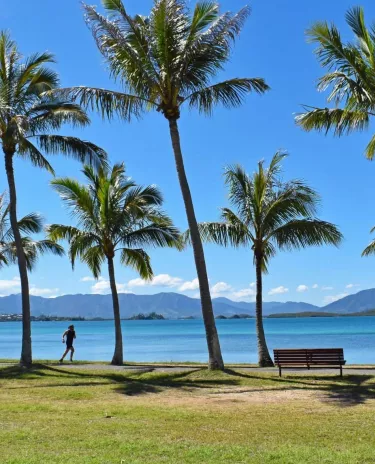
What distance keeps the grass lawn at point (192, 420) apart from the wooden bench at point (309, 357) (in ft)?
1.39

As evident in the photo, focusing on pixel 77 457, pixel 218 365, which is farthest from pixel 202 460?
pixel 218 365

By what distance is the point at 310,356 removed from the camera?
626 inches

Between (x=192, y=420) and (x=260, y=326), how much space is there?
36.1ft

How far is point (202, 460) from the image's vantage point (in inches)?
274

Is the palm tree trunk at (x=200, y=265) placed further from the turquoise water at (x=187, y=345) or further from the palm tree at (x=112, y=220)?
the turquoise water at (x=187, y=345)

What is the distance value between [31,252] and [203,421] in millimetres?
17365

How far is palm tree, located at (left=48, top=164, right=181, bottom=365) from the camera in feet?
71.5

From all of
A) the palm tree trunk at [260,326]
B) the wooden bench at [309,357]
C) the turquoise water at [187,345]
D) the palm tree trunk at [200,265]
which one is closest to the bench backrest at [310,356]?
the wooden bench at [309,357]

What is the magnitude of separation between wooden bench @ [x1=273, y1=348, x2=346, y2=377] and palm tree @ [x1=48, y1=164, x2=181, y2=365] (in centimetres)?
765

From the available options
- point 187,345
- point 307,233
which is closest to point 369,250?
point 307,233

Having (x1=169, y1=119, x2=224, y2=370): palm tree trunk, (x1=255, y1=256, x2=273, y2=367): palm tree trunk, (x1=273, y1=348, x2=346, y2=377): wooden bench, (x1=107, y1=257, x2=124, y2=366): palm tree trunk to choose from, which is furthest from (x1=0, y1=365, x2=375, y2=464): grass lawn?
(x1=107, y1=257, x2=124, y2=366): palm tree trunk

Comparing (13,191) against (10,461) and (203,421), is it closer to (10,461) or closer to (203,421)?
(203,421)

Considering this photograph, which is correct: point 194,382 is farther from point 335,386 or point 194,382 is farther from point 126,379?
point 335,386

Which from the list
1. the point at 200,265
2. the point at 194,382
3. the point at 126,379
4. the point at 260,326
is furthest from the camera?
the point at 260,326
